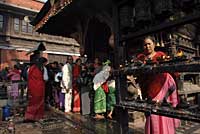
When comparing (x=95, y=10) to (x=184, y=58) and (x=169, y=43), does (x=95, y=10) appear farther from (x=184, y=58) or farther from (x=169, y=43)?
(x=184, y=58)

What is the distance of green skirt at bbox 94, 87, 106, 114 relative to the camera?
697cm

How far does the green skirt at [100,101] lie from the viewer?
274 inches

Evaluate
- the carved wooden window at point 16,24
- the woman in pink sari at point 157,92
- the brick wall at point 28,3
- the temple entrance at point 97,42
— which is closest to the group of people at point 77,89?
the temple entrance at point 97,42

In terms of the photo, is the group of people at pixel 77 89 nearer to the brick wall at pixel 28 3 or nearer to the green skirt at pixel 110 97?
the green skirt at pixel 110 97

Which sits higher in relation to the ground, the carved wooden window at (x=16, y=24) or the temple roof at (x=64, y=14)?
the carved wooden window at (x=16, y=24)

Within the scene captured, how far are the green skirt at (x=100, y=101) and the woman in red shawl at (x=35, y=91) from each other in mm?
1936

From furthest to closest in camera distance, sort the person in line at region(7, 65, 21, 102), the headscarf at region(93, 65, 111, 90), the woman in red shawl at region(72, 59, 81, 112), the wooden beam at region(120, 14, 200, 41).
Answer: the person in line at region(7, 65, 21, 102) < the woman in red shawl at region(72, 59, 81, 112) < the headscarf at region(93, 65, 111, 90) < the wooden beam at region(120, 14, 200, 41)

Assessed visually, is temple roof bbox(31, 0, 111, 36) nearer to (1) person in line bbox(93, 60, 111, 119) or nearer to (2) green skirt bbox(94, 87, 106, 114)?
(1) person in line bbox(93, 60, 111, 119)

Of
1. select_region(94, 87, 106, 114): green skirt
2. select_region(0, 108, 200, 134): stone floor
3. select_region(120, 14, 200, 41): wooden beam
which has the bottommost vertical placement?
select_region(0, 108, 200, 134): stone floor

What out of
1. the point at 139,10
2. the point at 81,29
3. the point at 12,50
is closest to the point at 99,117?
the point at 81,29

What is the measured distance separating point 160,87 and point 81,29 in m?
5.75

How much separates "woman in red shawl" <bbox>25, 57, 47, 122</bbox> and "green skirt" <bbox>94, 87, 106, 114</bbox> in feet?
→ 6.35

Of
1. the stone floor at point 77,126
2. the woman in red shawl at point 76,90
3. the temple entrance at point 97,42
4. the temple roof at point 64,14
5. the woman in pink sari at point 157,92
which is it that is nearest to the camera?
the woman in pink sari at point 157,92

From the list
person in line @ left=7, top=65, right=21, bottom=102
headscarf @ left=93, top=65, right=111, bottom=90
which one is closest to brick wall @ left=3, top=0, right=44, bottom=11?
person in line @ left=7, top=65, right=21, bottom=102
